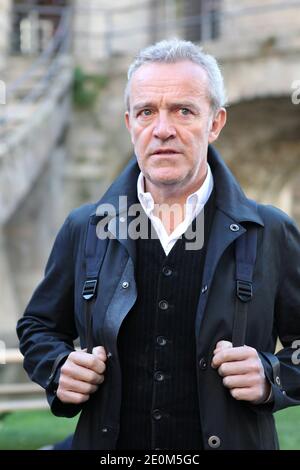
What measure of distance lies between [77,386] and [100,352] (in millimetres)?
117

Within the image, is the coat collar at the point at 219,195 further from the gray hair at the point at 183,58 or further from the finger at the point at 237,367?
the finger at the point at 237,367

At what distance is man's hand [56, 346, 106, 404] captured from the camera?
2.05 m

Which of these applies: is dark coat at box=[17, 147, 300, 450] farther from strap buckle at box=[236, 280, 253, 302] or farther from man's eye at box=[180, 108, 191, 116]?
man's eye at box=[180, 108, 191, 116]

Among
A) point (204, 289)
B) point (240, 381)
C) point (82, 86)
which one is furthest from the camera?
point (82, 86)

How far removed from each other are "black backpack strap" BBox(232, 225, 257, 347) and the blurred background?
19.9 ft

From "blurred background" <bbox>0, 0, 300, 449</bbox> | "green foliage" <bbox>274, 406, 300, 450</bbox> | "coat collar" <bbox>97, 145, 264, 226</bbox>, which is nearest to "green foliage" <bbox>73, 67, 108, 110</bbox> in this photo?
"blurred background" <bbox>0, 0, 300, 449</bbox>

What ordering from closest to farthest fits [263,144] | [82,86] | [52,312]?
[52,312]
[82,86]
[263,144]

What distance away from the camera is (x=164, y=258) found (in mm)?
2189

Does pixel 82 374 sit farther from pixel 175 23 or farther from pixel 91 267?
pixel 175 23

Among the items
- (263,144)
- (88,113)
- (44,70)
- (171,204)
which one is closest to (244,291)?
(171,204)

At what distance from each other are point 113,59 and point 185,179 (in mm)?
9275

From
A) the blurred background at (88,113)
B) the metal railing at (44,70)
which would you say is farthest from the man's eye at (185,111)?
the metal railing at (44,70)

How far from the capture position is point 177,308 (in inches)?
83.9
